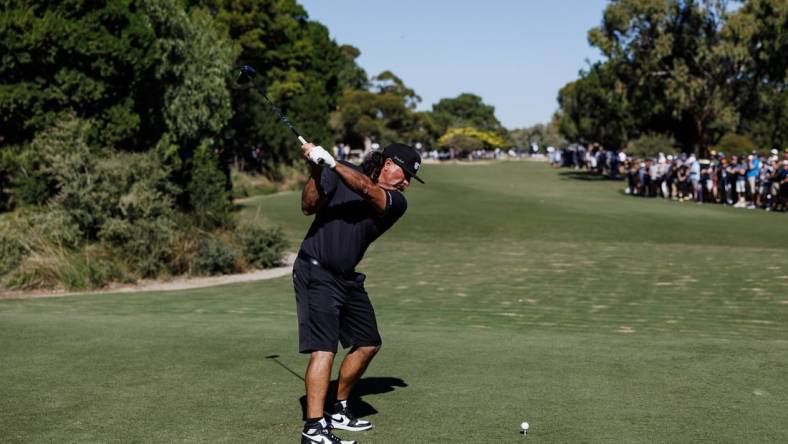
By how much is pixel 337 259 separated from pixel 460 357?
2824 millimetres

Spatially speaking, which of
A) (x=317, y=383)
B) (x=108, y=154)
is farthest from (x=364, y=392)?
(x=108, y=154)

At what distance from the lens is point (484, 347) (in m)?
8.87

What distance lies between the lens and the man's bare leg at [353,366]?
241 inches

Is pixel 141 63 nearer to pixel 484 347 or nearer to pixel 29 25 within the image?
pixel 29 25

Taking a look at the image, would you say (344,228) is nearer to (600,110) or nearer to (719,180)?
(719,180)

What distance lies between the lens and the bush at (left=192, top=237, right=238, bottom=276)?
17.3 m

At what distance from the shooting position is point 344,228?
18.9ft

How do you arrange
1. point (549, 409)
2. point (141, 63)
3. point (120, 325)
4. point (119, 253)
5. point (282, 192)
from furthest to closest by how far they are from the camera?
point (282, 192) < point (141, 63) < point (119, 253) < point (120, 325) < point (549, 409)

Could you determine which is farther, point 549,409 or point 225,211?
point 225,211

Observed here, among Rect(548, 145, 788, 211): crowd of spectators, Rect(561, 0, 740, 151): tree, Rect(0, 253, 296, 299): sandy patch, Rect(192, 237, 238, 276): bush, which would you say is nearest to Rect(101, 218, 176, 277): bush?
Rect(0, 253, 296, 299): sandy patch

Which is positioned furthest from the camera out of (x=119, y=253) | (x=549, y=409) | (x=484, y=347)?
(x=119, y=253)

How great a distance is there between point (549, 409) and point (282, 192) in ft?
126

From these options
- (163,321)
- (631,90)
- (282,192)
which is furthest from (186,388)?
(631,90)

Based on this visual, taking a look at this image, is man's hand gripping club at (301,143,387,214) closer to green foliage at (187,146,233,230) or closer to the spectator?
green foliage at (187,146,233,230)
